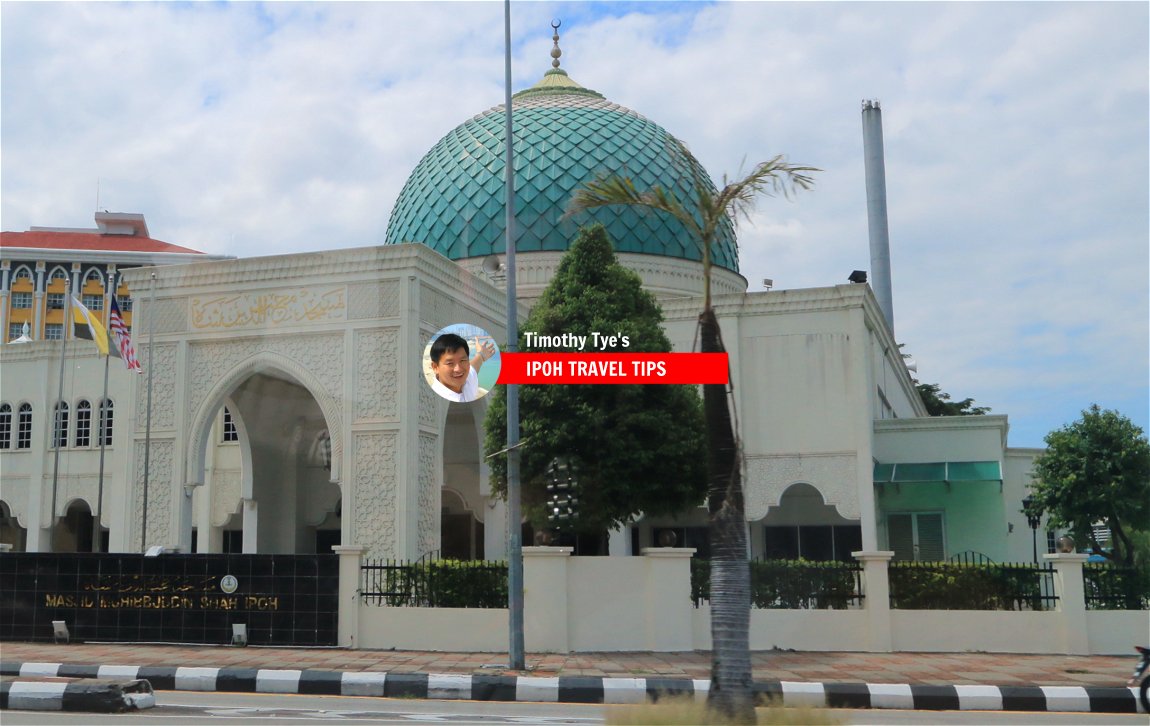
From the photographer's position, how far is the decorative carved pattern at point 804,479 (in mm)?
22516

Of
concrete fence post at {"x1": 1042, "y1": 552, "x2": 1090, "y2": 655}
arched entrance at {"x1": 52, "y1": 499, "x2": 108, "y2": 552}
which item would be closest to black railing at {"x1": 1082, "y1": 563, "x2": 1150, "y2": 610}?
concrete fence post at {"x1": 1042, "y1": 552, "x2": 1090, "y2": 655}

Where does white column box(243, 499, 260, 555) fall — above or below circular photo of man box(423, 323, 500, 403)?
below

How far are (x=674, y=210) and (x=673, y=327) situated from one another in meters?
15.0

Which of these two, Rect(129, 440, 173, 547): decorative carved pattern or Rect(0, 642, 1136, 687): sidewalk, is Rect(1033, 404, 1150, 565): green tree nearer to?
Rect(0, 642, 1136, 687): sidewalk

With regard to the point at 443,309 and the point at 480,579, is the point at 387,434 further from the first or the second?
the point at 480,579

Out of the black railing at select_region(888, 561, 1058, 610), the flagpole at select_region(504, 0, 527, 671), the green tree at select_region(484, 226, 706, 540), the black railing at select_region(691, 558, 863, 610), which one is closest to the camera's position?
the flagpole at select_region(504, 0, 527, 671)

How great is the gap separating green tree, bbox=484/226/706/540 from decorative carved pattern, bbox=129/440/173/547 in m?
7.04

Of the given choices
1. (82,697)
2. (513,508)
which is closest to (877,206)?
(513,508)

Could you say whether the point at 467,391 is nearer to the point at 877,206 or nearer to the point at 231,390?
the point at 231,390

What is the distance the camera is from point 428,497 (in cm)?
1914

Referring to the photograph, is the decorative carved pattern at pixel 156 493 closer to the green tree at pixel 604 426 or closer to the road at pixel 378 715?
the green tree at pixel 604 426

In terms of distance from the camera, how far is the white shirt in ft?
65.8

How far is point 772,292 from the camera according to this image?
23.4 metres

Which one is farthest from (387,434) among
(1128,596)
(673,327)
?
(1128,596)
